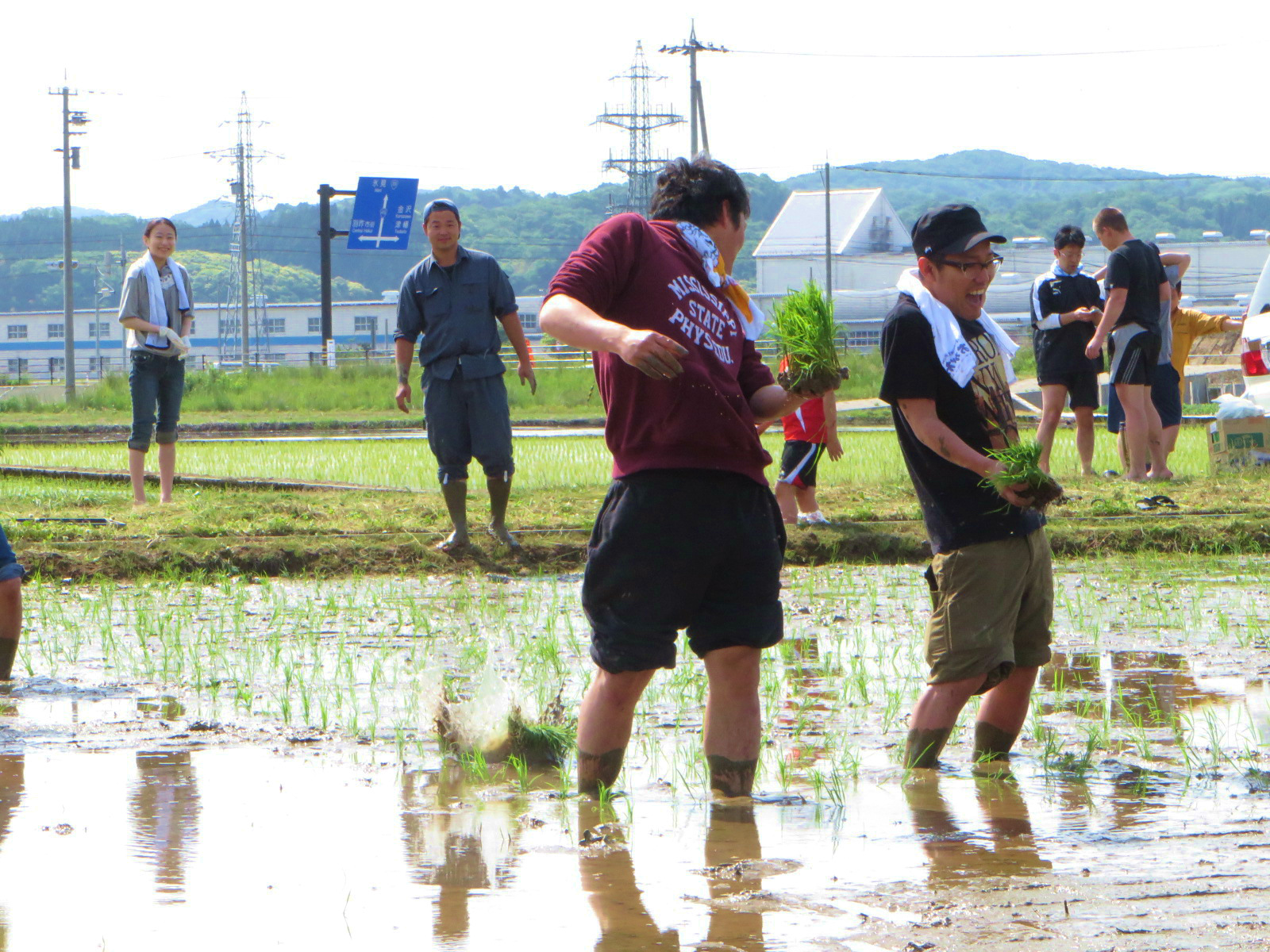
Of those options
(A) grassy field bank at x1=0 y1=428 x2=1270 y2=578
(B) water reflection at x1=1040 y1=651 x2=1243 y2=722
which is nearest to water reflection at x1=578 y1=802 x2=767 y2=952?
(B) water reflection at x1=1040 y1=651 x2=1243 y2=722

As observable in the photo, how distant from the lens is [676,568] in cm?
355

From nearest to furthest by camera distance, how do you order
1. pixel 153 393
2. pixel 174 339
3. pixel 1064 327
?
pixel 174 339
pixel 153 393
pixel 1064 327

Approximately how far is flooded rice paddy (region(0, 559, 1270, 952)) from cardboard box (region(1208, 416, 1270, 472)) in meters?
5.14

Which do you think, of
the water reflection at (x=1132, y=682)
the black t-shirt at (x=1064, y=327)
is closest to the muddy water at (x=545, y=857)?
the water reflection at (x=1132, y=682)

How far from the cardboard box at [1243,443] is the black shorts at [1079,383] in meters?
1.22

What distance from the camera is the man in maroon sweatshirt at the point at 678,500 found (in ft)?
11.6

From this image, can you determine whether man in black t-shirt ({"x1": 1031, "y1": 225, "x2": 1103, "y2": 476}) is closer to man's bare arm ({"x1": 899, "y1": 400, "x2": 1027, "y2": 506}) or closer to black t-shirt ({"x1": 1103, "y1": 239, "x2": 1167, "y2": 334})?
black t-shirt ({"x1": 1103, "y1": 239, "x2": 1167, "y2": 334})

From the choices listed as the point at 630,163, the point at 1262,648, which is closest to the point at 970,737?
the point at 1262,648

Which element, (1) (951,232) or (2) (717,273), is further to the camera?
(1) (951,232)

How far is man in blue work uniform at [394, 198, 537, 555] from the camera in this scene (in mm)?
7734

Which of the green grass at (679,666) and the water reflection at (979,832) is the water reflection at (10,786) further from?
the water reflection at (979,832)

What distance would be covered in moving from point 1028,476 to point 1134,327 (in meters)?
6.85

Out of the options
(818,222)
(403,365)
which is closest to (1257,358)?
(403,365)

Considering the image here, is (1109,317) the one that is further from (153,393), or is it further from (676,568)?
(676,568)
